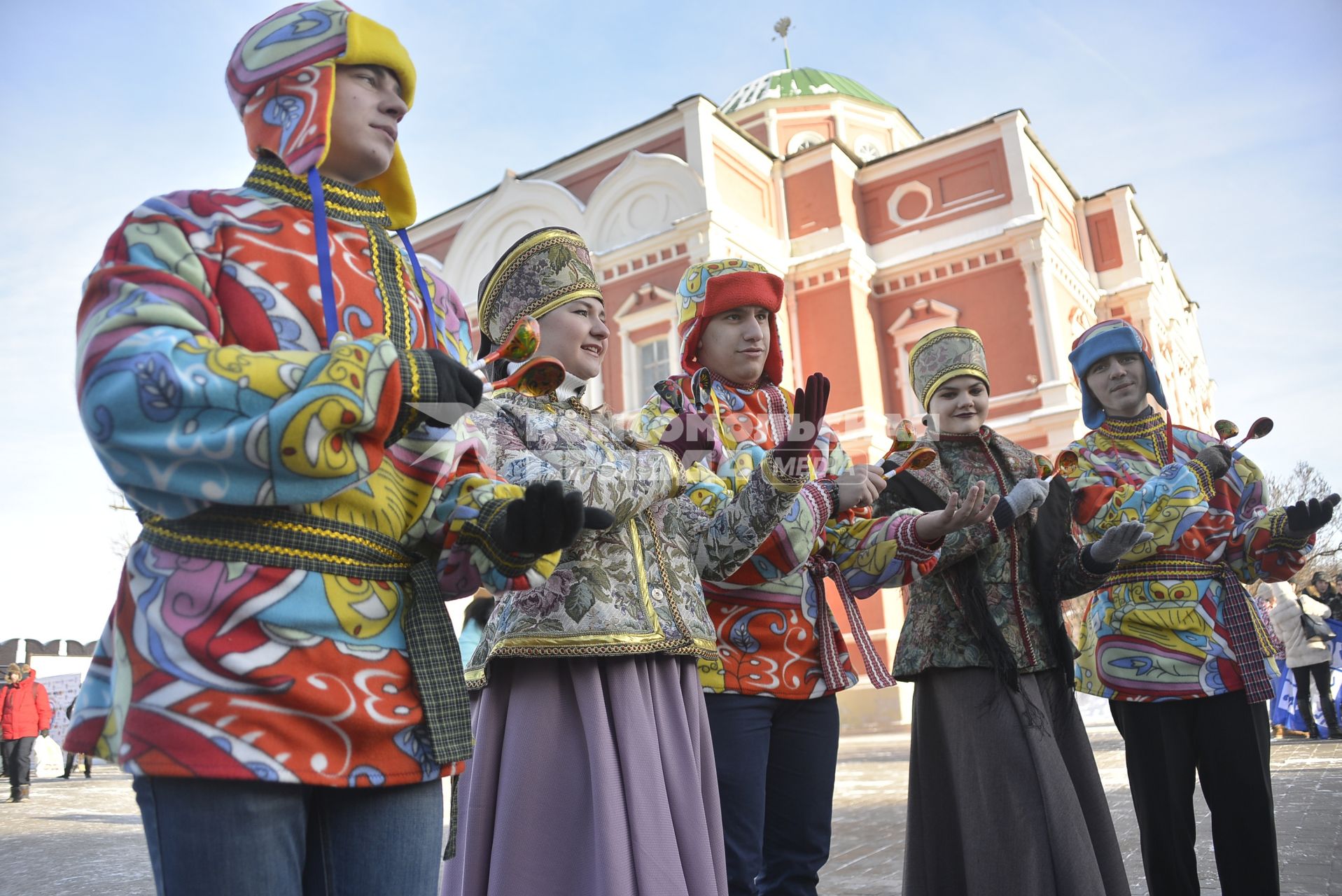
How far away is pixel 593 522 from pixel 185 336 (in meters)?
Answer: 0.59

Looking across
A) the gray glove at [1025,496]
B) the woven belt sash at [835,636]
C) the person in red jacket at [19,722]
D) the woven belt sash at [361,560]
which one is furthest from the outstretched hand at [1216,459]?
the person in red jacket at [19,722]

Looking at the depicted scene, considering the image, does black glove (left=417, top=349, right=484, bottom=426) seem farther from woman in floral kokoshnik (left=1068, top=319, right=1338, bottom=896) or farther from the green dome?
the green dome

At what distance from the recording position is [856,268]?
1822 cm

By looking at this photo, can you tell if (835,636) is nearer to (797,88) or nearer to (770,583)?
(770,583)

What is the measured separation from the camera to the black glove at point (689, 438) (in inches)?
112

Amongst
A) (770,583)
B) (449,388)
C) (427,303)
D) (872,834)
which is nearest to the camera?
(449,388)

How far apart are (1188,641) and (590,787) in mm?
2015

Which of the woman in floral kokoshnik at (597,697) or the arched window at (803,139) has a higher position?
the arched window at (803,139)

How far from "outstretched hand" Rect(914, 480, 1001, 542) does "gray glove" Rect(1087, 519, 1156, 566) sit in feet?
1.18

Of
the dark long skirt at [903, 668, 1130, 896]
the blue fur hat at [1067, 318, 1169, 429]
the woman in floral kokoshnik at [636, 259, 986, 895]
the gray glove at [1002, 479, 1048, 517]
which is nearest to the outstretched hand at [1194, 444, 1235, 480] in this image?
the blue fur hat at [1067, 318, 1169, 429]

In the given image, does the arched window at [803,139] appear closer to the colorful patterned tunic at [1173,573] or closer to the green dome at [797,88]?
the green dome at [797,88]

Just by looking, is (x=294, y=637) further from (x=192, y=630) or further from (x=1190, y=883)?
(x=1190, y=883)

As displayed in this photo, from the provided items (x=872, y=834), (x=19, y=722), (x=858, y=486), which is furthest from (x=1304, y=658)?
(x=19, y=722)

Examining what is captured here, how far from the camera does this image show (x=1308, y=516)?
3.05m
